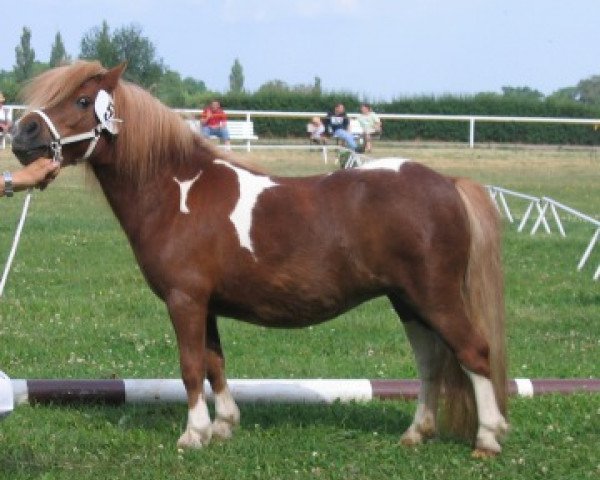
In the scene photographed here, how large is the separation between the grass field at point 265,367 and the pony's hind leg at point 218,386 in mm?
148

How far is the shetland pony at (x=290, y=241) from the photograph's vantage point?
670cm

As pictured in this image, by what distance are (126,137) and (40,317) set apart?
480cm

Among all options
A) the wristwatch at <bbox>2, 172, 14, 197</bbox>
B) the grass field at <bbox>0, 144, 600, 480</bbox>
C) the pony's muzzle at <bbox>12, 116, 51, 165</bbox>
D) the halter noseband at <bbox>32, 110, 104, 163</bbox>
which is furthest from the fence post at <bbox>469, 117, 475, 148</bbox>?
the wristwatch at <bbox>2, 172, 14, 197</bbox>

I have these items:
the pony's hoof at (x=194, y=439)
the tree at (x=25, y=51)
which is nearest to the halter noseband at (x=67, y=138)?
the pony's hoof at (x=194, y=439)

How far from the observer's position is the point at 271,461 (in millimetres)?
6664

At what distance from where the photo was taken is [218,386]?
7.33 meters

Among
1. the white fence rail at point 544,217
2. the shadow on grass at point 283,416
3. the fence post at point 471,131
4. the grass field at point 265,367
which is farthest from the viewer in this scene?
the fence post at point 471,131

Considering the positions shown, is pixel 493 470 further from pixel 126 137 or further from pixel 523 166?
pixel 523 166

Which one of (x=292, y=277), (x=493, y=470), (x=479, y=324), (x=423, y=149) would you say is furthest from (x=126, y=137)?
(x=423, y=149)

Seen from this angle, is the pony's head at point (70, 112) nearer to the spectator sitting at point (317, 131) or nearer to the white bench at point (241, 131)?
the white bench at point (241, 131)

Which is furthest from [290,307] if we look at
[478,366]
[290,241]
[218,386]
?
[478,366]

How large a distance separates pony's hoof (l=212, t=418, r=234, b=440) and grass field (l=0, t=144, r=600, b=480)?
8 centimetres

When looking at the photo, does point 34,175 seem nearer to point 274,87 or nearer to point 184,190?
point 184,190

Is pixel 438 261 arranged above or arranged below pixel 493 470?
above
